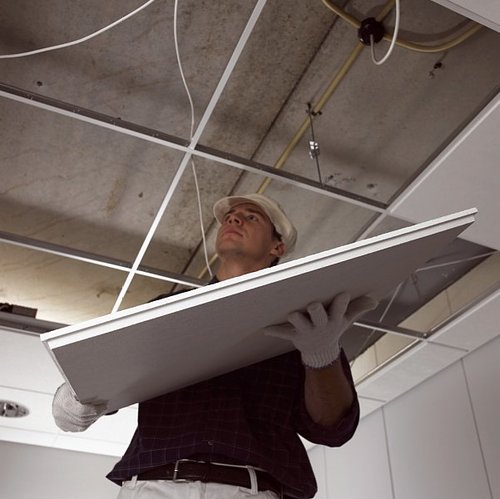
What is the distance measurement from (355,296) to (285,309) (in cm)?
19

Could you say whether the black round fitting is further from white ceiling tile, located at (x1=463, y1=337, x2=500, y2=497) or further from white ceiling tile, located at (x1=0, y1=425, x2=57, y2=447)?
white ceiling tile, located at (x1=0, y1=425, x2=57, y2=447)

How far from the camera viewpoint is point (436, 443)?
3.48 metres

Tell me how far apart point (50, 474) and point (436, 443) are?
3.01 meters

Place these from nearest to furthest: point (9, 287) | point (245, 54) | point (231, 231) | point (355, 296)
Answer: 1. point (355, 296)
2. point (231, 231)
3. point (245, 54)
4. point (9, 287)

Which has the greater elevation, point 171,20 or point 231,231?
point 171,20

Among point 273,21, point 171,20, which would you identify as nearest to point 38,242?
point 171,20

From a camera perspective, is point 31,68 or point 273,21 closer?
point 273,21

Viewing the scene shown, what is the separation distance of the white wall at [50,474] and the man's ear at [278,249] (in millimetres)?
3527

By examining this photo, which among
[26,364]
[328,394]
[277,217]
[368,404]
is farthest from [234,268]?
[368,404]

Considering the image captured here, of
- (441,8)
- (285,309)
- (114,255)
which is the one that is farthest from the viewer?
(114,255)

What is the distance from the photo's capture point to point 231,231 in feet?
5.63

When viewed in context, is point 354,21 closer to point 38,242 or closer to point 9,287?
point 38,242

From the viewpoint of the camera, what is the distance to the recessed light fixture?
4.22 metres

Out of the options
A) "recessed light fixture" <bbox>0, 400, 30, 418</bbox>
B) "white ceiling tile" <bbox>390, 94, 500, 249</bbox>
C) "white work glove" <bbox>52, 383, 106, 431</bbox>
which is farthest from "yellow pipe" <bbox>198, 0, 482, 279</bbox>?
"recessed light fixture" <bbox>0, 400, 30, 418</bbox>
